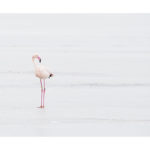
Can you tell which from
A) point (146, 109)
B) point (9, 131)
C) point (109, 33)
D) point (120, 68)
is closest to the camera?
point (9, 131)

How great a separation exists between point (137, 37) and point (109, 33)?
2.27 m

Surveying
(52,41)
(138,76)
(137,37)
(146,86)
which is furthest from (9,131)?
(137,37)

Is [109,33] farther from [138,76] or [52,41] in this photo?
[138,76]

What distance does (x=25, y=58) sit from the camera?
16.1 metres

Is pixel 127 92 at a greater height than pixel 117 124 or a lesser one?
greater

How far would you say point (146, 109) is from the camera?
10094mm

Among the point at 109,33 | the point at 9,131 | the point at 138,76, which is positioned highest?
the point at 109,33

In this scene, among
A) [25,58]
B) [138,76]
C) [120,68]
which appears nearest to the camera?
[138,76]

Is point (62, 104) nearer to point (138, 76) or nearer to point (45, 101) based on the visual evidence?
point (45, 101)

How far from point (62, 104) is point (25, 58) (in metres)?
5.72

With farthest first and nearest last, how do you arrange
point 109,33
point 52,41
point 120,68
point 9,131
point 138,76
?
point 109,33, point 52,41, point 120,68, point 138,76, point 9,131

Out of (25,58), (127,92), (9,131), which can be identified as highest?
(25,58)

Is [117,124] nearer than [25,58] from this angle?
Yes

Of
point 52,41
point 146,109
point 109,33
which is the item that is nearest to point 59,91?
point 146,109
